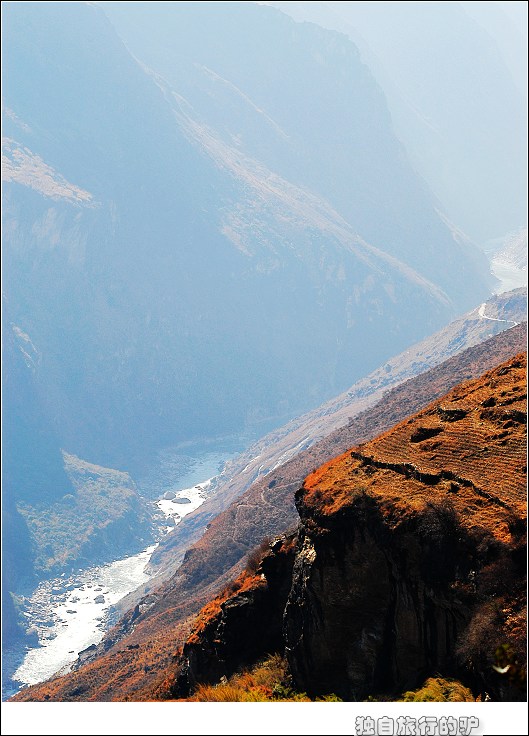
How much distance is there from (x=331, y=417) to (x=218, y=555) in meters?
80.5

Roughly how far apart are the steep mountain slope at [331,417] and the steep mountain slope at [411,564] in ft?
291

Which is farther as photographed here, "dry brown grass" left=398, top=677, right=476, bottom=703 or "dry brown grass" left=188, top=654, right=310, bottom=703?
"dry brown grass" left=188, top=654, right=310, bottom=703

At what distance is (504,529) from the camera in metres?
16.2

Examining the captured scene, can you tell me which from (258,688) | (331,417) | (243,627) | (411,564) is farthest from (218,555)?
(331,417)

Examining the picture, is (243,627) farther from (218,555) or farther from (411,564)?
(218,555)

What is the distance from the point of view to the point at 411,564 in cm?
1733

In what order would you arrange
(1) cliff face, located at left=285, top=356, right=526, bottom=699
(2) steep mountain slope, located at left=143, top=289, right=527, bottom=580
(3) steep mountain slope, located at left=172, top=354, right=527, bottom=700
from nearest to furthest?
(3) steep mountain slope, located at left=172, top=354, right=527, bottom=700 → (1) cliff face, located at left=285, top=356, right=526, bottom=699 → (2) steep mountain slope, located at left=143, top=289, right=527, bottom=580

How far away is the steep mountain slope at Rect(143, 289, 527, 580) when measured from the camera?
12862 centimetres

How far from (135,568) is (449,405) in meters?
116

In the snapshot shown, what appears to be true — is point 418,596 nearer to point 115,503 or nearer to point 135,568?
point 135,568

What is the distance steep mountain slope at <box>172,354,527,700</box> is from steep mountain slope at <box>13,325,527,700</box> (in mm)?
17092

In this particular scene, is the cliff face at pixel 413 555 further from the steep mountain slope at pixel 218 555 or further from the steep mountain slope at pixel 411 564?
the steep mountain slope at pixel 218 555

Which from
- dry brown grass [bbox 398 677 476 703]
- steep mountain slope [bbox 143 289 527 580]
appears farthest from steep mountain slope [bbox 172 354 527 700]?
steep mountain slope [bbox 143 289 527 580]

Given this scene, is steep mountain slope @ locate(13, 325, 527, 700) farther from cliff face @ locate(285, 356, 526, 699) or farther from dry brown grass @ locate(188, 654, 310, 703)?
cliff face @ locate(285, 356, 526, 699)
